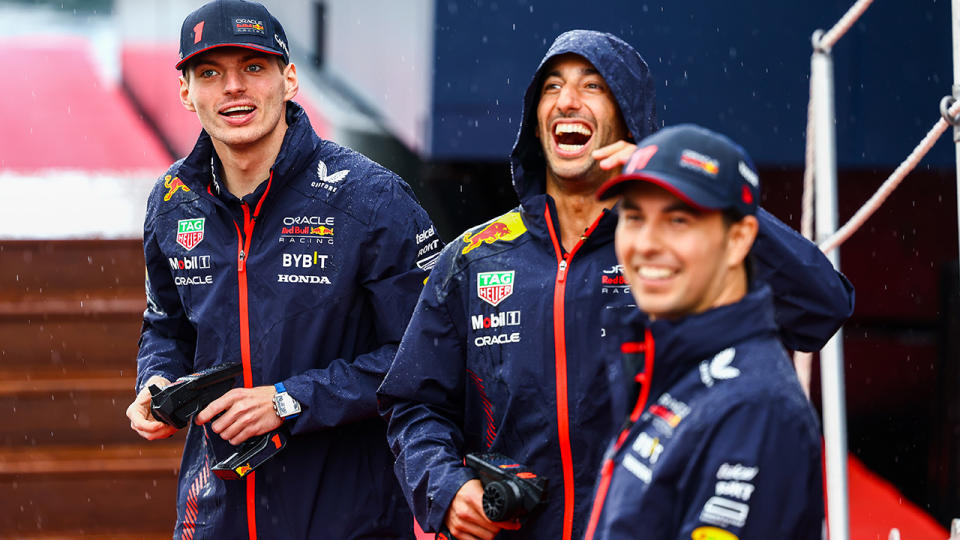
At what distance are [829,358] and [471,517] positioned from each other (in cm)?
208

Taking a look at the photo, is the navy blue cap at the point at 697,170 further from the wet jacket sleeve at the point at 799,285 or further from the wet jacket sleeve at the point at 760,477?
the wet jacket sleeve at the point at 799,285

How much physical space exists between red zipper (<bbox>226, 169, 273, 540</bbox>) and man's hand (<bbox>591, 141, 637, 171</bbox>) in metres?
1.07

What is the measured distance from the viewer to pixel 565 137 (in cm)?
276

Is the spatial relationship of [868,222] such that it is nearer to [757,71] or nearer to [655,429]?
[757,71]

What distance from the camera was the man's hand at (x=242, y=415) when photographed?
2.99 metres

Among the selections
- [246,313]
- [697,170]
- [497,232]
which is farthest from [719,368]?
[246,313]

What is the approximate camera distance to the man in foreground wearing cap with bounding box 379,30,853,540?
255cm

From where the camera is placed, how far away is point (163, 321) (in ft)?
11.1

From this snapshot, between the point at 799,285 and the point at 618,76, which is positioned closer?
the point at 799,285

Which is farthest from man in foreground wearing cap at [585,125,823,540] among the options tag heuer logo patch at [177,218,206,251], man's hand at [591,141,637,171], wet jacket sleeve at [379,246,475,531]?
tag heuer logo patch at [177,218,206,251]

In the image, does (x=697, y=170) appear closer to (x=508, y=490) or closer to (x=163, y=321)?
(x=508, y=490)

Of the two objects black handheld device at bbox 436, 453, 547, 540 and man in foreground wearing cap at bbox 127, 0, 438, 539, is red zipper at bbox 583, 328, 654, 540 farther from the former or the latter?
man in foreground wearing cap at bbox 127, 0, 438, 539

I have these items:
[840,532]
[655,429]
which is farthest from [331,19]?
[655,429]

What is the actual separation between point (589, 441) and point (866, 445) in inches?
240
